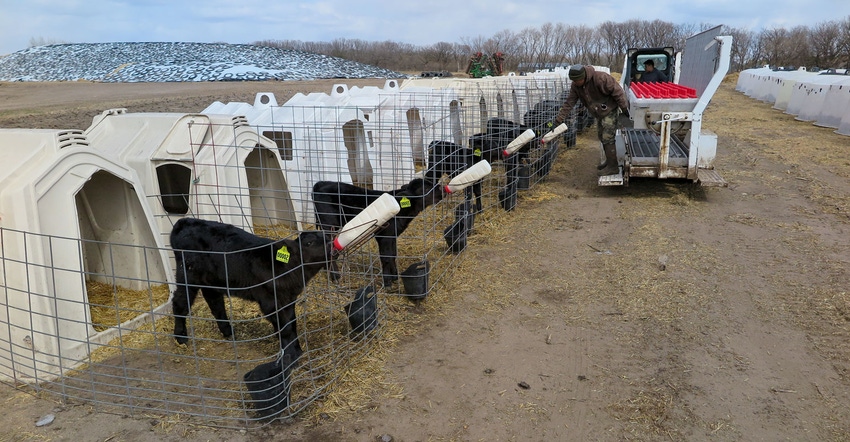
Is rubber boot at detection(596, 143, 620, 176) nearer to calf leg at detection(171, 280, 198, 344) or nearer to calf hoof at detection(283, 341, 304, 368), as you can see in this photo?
calf hoof at detection(283, 341, 304, 368)

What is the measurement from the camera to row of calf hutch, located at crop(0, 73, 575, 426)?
375 cm

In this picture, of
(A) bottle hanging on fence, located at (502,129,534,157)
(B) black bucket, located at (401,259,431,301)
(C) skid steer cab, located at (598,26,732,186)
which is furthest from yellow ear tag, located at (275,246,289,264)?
(C) skid steer cab, located at (598,26,732,186)

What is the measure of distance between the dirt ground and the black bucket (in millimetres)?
173

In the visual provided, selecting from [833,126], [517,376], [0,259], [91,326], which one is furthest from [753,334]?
[833,126]

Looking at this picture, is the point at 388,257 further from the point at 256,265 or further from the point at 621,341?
the point at 621,341

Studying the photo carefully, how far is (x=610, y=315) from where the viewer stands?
4762 mm

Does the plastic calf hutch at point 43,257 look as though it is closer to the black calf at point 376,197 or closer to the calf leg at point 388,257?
the black calf at point 376,197

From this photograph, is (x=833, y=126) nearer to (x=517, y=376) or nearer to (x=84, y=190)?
(x=517, y=376)

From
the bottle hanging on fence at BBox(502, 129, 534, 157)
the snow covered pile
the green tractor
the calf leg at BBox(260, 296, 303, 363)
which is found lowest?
the calf leg at BBox(260, 296, 303, 363)

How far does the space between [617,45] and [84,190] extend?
55.0 m

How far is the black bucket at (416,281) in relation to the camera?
198 inches

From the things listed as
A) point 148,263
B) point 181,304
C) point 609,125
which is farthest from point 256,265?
point 609,125

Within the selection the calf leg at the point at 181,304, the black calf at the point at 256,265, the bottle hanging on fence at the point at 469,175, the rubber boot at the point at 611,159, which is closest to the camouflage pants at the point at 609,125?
the rubber boot at the point at 611,159

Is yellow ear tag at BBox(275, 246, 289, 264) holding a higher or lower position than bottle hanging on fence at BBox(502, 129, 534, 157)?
lower
